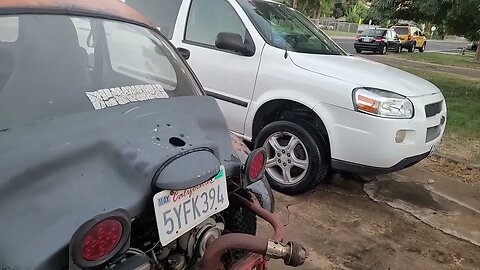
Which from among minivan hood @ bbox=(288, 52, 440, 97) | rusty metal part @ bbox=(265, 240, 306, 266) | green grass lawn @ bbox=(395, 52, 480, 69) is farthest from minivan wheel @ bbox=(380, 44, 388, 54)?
rusty metal part @ bbox=(265, 240, 306, 266)

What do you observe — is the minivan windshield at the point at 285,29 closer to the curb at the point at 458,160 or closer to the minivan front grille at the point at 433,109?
the minivan front grille at the point at 433,109

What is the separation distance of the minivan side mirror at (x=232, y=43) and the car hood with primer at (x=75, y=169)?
7.69 feet

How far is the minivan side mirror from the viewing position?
441 centimetres

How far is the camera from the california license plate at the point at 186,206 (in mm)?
1848

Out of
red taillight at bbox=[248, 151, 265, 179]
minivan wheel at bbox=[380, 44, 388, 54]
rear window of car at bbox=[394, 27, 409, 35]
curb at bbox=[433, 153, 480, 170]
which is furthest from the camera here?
rear window of car at bbox=[394, 27, 409, 35]

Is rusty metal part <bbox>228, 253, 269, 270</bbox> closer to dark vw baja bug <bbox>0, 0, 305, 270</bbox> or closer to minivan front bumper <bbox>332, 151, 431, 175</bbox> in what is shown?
dark vw baja bug <bbox>0, 0, 305, 270</bbox>

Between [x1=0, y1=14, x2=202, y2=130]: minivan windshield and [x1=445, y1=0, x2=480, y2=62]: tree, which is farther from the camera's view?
[x1=445, y1=0, x2=480, y2=62]: tree

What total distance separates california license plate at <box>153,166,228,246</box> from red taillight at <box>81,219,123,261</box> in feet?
0.77

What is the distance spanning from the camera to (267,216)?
241 cm

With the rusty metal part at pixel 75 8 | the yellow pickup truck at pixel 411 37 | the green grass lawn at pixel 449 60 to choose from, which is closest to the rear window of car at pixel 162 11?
the rusty metal part at pixel 75 8

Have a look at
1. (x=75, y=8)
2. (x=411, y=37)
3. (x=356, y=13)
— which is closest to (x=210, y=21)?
(x=75, y=8)

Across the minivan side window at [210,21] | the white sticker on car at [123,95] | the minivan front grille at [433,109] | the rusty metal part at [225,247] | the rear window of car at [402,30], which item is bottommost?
the rusty metal part at [225,247]

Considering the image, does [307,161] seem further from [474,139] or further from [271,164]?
[474,139]

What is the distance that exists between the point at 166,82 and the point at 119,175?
3.23 feet
